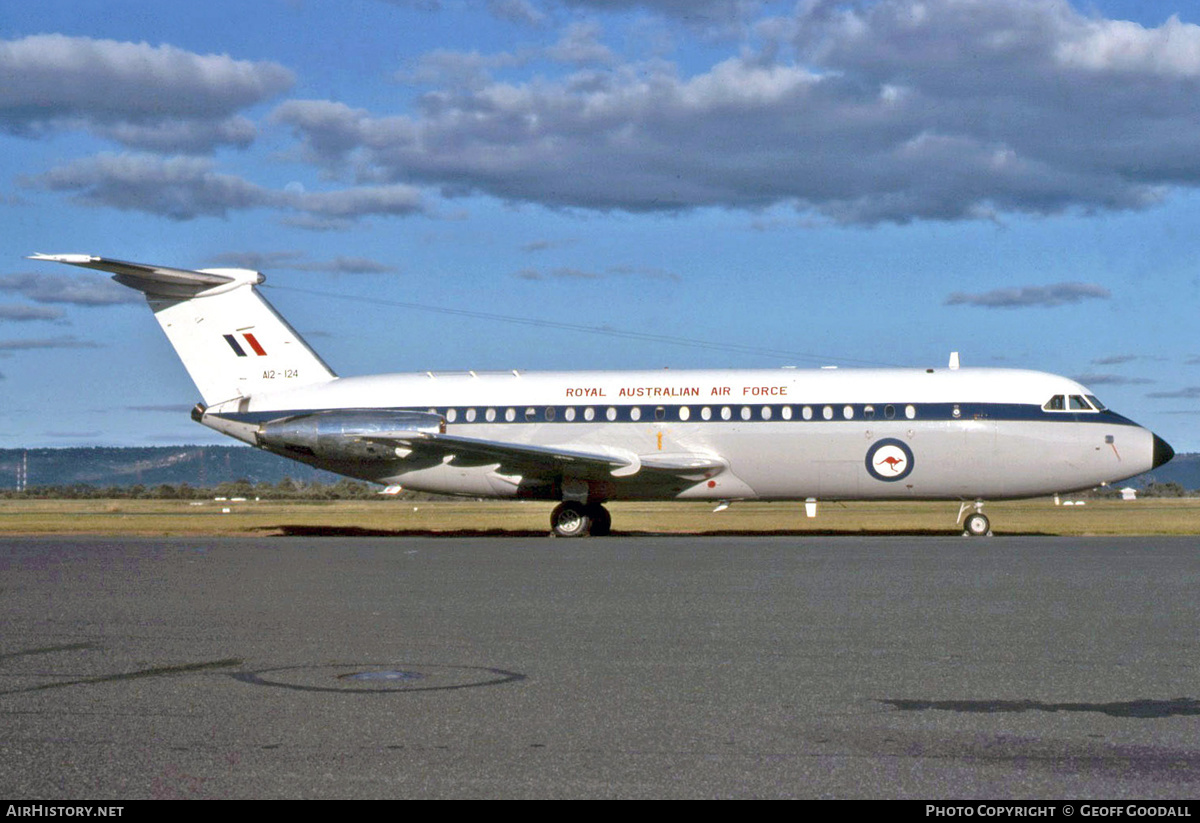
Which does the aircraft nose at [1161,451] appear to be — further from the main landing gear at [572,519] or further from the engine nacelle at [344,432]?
the engine nacelle at [344,432]

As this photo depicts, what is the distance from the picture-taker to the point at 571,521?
31.5 meters

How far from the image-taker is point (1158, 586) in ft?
53.2

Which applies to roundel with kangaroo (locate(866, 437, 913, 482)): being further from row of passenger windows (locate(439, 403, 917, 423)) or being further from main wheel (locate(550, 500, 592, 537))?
main wheel (locate(550, 500, 592, 537))

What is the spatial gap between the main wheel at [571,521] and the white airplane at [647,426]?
5 centimetres

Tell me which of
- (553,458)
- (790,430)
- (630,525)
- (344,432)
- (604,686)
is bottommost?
(630,525)

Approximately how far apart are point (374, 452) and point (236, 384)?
4.63m

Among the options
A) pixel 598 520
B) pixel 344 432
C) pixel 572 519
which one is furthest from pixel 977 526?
pixel 344 432

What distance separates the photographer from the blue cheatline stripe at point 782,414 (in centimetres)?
3002

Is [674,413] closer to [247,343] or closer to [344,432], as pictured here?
[344,432]

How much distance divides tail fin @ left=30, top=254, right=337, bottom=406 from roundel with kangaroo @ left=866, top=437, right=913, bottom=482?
13351mm

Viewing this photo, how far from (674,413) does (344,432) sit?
292 inches

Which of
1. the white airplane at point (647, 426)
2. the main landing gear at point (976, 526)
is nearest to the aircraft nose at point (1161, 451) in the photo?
the white airplane at point (647, 426)

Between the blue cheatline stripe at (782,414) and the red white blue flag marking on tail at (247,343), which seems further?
the red white blue flag marking on tail at (247,343)
